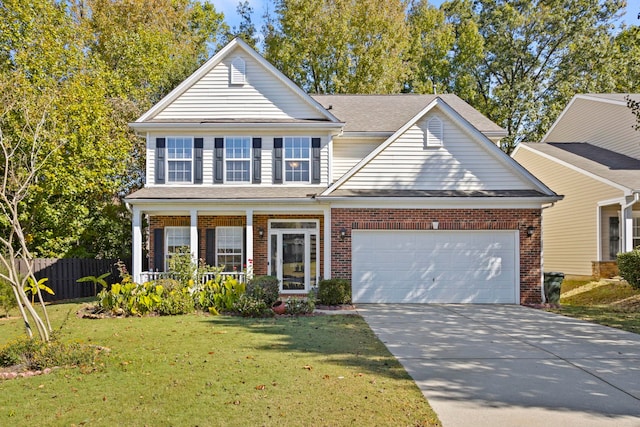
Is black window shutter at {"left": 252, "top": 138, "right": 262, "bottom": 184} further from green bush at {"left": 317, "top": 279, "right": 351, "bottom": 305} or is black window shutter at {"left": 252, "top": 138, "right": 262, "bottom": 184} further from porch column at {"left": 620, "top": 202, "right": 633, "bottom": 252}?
porch column at {"left": 620, "top": 202, "right": 633, "bottom": 252}

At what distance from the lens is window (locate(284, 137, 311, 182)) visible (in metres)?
17.3

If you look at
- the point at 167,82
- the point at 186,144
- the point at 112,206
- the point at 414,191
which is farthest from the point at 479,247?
the point at 167,82

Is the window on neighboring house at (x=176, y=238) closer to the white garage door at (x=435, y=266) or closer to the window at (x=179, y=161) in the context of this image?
the window at (x=179, y=161)

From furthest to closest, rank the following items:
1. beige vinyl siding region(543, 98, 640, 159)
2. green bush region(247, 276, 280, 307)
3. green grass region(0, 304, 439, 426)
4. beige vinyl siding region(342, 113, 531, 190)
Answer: beige vinyl siding region(543, 98, 640, 159), beige vinyl siding region(342, 113, 531, 190), green bush region(247, 276, 280, 307), green grass region(0, 304, 439, 426)

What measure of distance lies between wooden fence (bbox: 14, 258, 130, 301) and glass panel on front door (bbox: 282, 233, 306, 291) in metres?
7.95

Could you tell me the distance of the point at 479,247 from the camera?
15758 mm

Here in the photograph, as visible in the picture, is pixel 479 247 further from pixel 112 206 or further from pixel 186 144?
pixel 112 206

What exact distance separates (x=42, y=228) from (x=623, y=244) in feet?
70.6

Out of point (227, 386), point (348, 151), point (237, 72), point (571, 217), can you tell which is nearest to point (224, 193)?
point (237, 72)

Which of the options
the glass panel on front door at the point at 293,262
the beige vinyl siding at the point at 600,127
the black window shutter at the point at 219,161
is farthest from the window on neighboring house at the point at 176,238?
the beige vinyl siding at the point at 600,127

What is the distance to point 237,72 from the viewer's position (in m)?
17.6

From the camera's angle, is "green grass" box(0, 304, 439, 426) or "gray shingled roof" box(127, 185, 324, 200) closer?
"green grass" box(0, 304, 439, 426)

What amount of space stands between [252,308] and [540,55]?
94.9ft

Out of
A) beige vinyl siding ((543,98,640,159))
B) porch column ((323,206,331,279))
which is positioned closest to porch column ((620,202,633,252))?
beige vinyl siding ((543,98,640,159))
